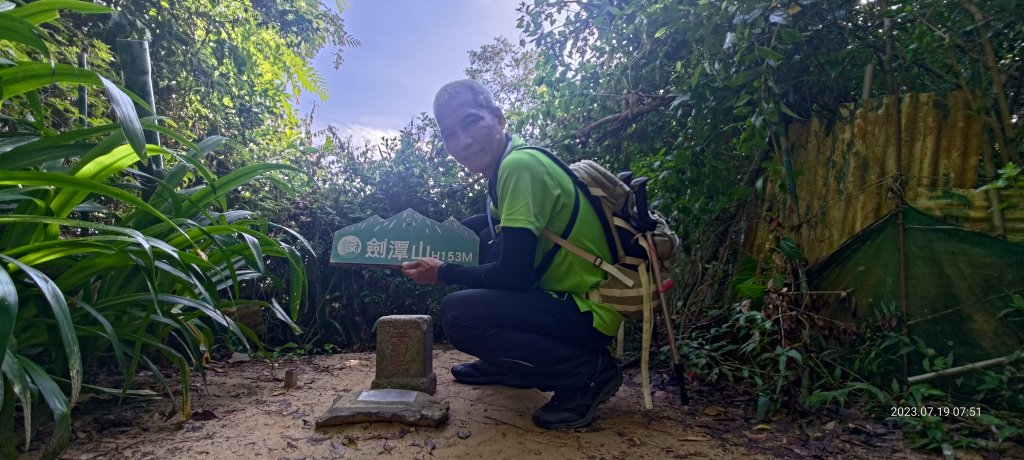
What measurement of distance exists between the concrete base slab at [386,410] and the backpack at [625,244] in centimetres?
67

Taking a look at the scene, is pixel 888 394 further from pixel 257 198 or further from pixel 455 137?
pixel 257 198

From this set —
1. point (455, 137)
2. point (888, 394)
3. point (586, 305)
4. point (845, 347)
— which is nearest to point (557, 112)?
point (455, 137)

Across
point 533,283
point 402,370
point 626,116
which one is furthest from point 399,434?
point 626,116

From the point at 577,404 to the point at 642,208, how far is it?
81cm

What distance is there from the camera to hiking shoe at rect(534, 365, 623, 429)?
1885 millimetres

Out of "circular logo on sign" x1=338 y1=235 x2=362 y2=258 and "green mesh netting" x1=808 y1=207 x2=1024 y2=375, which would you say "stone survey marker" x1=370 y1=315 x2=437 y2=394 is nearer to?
"circular logo on sign" x1=338 y1=235 x2=362 y2=258

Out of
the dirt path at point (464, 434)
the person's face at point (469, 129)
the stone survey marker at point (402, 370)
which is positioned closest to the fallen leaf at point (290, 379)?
the dirt path at point (464, 434)

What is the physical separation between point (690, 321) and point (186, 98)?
12.1 ft

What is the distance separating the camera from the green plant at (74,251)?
1.31 metres

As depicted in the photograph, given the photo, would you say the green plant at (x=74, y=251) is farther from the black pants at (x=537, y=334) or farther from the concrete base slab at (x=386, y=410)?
the black pants at (x=537, y=334)

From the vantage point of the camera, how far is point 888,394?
1920mm

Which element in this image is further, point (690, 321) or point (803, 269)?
point (690, 321)

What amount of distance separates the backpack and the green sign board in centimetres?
39

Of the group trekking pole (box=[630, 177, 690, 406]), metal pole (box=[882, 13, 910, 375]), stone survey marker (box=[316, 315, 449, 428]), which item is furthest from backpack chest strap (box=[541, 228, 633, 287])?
metal pole (box=[882, 13, 910, 375])
